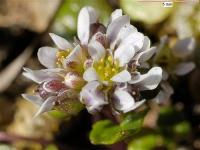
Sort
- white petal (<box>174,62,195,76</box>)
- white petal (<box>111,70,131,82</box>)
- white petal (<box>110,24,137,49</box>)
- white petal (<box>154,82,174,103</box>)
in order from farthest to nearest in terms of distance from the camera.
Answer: white petal (<box>174,62,195,76</box>) < white petal (<box>154,82,174,103</box>) < white petal (<box>110,24,137,49</box>) < white petal (<box>111,70,131,82</box>)

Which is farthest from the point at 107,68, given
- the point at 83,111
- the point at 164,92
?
the point at 83,111

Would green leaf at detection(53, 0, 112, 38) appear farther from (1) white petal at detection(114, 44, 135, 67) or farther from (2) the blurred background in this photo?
(1) white petal at detection(114, 44, 135, 67)

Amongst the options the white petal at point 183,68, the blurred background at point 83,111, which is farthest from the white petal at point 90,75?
the blurred background at point 83,111

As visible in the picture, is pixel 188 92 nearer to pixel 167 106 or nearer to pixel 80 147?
pixel 167 106

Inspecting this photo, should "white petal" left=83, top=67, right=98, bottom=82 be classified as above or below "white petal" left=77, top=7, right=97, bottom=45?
below

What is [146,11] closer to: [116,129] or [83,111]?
[83,111]

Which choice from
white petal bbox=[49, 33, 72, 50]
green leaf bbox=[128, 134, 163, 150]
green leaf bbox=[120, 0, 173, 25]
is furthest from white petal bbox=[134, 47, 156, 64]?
green leaf bbox=[120, 0, 173, 25]
